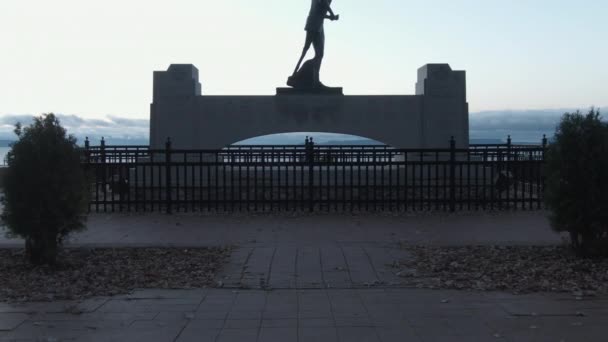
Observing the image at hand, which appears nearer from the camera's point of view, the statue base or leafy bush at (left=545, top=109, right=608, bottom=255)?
leafy bush at (left=545, top=109, right=608, bottom=255)

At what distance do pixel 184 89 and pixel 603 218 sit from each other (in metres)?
13.7

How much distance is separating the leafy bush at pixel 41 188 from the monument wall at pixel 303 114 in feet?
37.2

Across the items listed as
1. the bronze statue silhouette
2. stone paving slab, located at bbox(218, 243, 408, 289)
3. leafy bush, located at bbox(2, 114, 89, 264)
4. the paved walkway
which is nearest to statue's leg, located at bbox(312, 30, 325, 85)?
the bronze statue silhouette

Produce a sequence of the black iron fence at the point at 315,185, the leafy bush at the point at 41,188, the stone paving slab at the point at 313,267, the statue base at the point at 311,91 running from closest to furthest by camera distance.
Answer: the stone paving slab at the point at 313,267 → the leafy bush at the point at 41,188 → the black iron fence at the point at 315,185 → the statue base at the point at 311,91

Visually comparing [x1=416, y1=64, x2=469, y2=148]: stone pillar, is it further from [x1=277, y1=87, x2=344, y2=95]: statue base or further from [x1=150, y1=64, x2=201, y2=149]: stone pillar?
[x1=150, y1=64, x2=201, y2=149]: stone pillar

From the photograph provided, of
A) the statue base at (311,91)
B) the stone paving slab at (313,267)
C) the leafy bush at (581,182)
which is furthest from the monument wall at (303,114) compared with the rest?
the leafy bush at (581,182)

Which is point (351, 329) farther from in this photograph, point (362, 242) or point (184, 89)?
point (184, 89)

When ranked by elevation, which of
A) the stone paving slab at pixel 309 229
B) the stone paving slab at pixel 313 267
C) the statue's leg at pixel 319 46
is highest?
the statue's leg at pixel 319 46

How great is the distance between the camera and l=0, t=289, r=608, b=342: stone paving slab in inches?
234

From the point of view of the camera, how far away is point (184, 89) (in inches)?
794

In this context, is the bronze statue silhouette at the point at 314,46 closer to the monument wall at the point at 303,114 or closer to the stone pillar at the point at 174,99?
the monument wall at the point at 303,114

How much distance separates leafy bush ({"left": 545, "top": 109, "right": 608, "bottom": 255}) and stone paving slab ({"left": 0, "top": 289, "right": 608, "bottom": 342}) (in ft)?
7.02

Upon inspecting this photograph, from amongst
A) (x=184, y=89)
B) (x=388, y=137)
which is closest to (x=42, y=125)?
(x=184, y=89)

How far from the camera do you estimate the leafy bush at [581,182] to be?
29.6 feet
